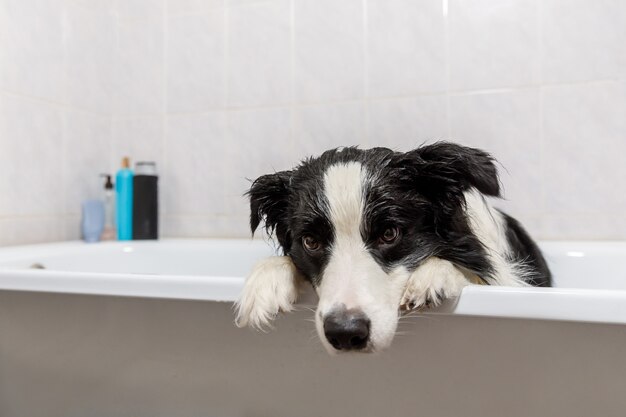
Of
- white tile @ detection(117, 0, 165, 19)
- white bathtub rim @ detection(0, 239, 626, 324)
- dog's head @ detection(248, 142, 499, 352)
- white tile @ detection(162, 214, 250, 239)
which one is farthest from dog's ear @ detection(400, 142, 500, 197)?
white tile @ detection(117, 0, 165, 19)

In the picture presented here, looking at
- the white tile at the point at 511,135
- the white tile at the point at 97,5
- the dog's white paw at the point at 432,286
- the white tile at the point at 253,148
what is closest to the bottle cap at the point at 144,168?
the white tile at the point at 253,148

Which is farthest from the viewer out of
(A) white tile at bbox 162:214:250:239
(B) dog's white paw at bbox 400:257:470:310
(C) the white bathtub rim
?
(A) white tile at bbox 162:214:250:239

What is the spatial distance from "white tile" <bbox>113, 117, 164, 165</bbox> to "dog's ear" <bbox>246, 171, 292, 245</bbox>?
1.49 metres

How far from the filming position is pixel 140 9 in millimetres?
2559

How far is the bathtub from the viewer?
2.95 ft

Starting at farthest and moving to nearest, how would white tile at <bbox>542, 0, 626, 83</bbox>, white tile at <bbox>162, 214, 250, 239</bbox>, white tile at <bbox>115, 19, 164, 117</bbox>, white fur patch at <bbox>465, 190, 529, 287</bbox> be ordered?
white tile at <bbox>115, 19, 164, 117</bbox> < white tile at <bbox>162, 214, 250, 239</bbox> < white tile at <bbox>542, 0, 626, 83</bbox> < white fur patch at <bbox>465, 190, 529, 287</bbox>

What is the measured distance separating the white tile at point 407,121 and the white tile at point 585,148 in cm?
43

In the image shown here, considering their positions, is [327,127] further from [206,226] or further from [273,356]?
[273,356]

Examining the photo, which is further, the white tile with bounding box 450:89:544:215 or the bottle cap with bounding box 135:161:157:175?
the bottle cap with bounding box 135:161:157:175

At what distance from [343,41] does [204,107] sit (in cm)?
77

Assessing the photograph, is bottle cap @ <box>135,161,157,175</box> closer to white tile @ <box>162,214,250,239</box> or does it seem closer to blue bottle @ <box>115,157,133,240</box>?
blue bottle @ <box>115,157,133,240</box>

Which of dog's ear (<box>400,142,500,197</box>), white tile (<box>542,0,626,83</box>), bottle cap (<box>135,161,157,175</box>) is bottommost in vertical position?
dog's ear (<box>400,142,500,197</box>)

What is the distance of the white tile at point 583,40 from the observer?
193 cm

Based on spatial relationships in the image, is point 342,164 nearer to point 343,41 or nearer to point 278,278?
point 278,278
